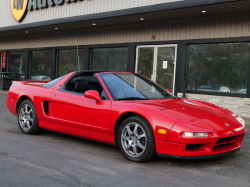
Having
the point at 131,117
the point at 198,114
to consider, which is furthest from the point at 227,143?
the point at 131,117

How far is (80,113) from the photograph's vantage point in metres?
4.82

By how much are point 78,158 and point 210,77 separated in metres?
7.78

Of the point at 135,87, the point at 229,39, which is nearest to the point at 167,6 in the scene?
the point at 229,39

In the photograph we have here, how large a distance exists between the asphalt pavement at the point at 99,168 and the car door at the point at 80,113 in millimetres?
344

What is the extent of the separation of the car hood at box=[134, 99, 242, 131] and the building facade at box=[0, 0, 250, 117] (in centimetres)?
456

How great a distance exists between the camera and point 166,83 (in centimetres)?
1212

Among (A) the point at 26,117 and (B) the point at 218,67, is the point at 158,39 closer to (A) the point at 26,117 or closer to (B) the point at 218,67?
(B) the point at 218,67

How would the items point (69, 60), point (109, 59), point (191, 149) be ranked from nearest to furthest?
point (191, 149), point (109, 59), point (69, 60)

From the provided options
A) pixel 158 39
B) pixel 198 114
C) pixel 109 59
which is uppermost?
pixel 158 39

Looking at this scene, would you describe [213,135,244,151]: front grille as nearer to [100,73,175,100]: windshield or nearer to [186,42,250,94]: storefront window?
[100,73,175,100]: windshield

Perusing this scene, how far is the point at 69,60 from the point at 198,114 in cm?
1287

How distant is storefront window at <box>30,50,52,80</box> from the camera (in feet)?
57.0

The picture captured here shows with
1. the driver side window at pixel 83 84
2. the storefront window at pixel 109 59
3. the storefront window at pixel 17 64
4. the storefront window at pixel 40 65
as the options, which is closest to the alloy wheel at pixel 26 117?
the driver side window at pixel 83 84

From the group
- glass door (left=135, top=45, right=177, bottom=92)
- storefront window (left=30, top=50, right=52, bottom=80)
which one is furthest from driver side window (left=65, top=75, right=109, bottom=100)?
storefront window (left=30, top=50, right=52, bottom=80)
